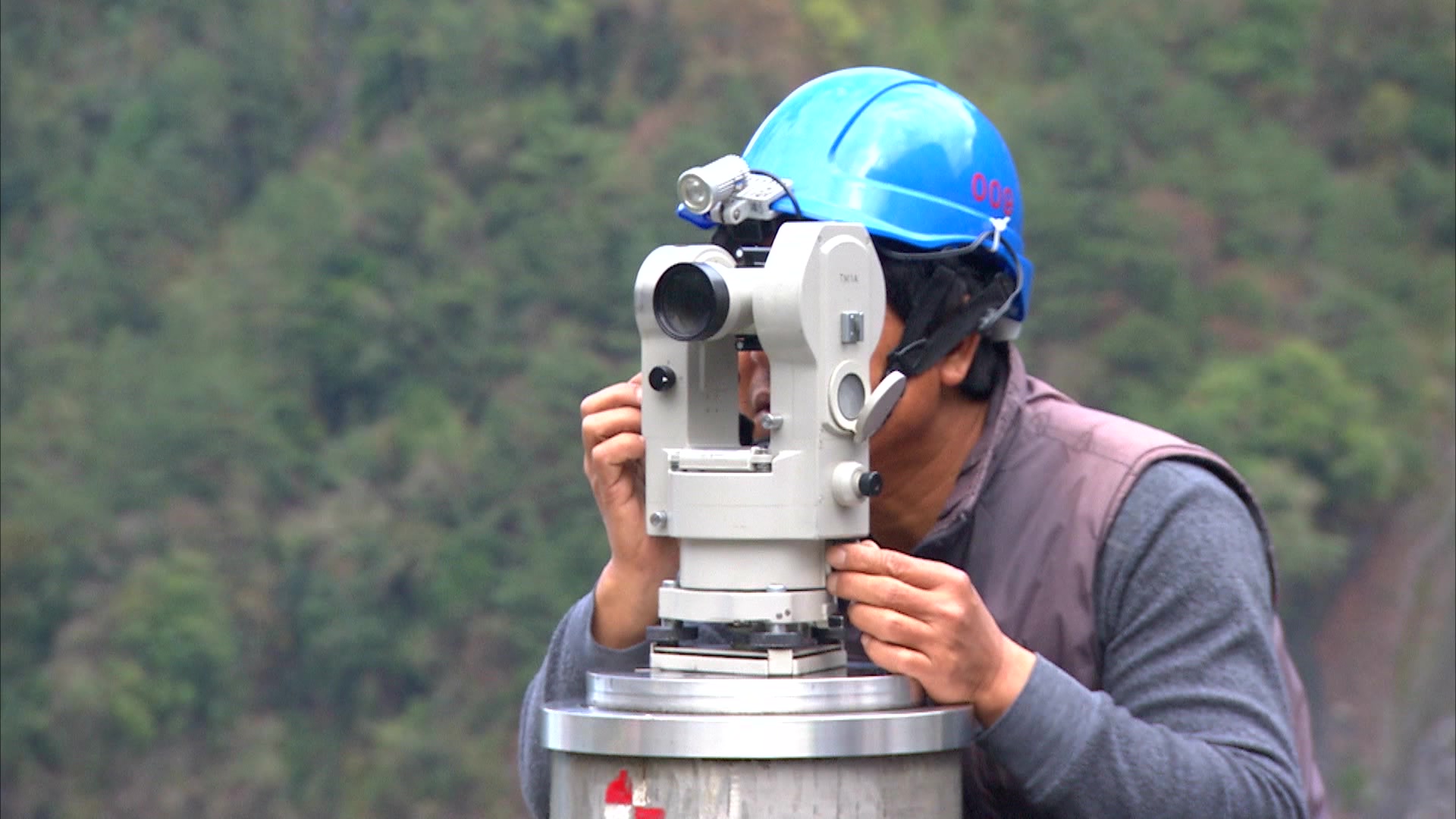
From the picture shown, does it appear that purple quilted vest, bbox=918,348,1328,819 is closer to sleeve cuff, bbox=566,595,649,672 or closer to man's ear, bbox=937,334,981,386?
man's ear, bbox=937,334,981,386

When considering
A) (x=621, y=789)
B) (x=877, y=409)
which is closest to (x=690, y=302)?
(x=877, y=409)

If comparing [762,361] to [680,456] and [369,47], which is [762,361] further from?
[369,47]

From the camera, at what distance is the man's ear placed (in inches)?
83.3

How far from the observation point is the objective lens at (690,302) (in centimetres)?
170

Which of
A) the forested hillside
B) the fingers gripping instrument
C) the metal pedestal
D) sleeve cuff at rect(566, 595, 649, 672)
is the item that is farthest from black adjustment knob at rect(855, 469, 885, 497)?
the forested hillside

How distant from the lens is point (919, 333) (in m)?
2.02

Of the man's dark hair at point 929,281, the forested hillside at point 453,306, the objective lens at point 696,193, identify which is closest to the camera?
the objective lens at point 696,193

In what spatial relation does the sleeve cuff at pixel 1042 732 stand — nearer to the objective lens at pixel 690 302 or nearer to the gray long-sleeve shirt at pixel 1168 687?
the gray long-sleeve shirt at pixel 1168 687

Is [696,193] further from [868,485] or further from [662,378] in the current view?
[868,485]

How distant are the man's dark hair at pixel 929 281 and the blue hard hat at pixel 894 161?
0.06 ft

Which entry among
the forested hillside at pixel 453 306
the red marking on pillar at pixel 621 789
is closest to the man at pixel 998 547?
the red marking on pillar at pixel 621 789

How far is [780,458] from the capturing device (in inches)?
66.7

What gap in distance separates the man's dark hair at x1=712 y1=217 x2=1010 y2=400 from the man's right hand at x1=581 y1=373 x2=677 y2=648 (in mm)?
180

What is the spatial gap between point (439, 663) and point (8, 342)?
6.93 m
